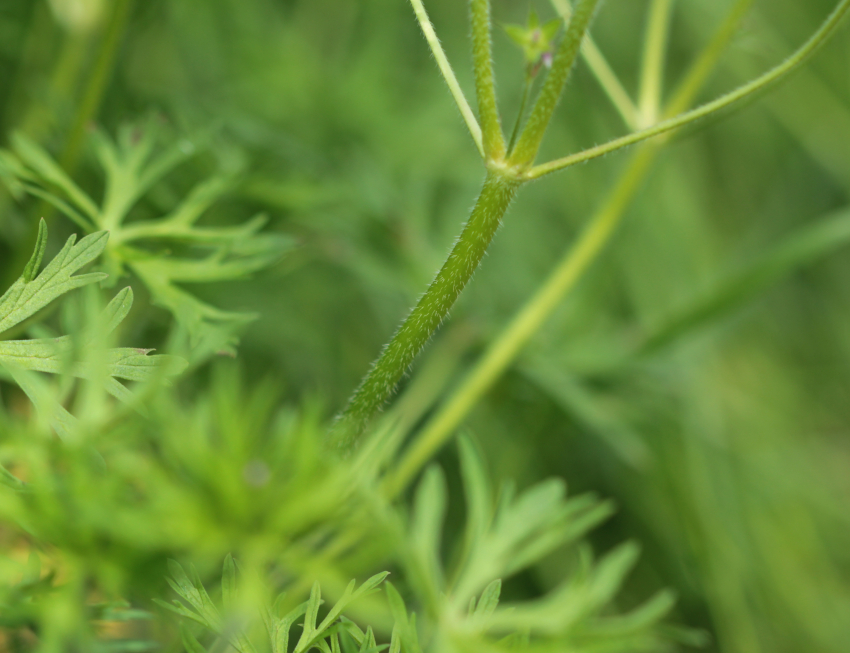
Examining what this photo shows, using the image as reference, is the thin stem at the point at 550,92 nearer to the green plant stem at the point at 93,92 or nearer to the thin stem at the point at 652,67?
the thin stem at the point at 652,67

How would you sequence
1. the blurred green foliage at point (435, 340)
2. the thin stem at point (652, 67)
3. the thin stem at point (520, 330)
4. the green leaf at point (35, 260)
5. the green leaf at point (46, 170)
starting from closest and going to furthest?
1. the blurred green foliage at point (435, 340)
2. the green leaf at point (35, 260)
3. the green leaf at point (46, 170)
4. the thin stem at point (520, 330)
5. the thin stem at point (652, 67)

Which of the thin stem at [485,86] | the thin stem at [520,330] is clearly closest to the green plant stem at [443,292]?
the thin stem at [485,86]

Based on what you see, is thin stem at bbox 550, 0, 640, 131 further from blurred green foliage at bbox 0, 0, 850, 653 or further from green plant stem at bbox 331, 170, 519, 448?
green plant stem at bbox 331, 170, 519, 448

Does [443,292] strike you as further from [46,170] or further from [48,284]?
[46,170]

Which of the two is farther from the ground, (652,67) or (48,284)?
(652,67)

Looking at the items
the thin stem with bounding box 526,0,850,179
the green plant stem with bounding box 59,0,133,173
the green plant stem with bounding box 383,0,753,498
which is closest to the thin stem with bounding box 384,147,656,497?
the green plant stem with bounding box 383,0,753,498

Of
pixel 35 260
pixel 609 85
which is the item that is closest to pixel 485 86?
pixel 35 260

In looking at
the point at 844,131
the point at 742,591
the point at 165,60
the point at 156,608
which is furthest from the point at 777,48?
the point at 156,608
